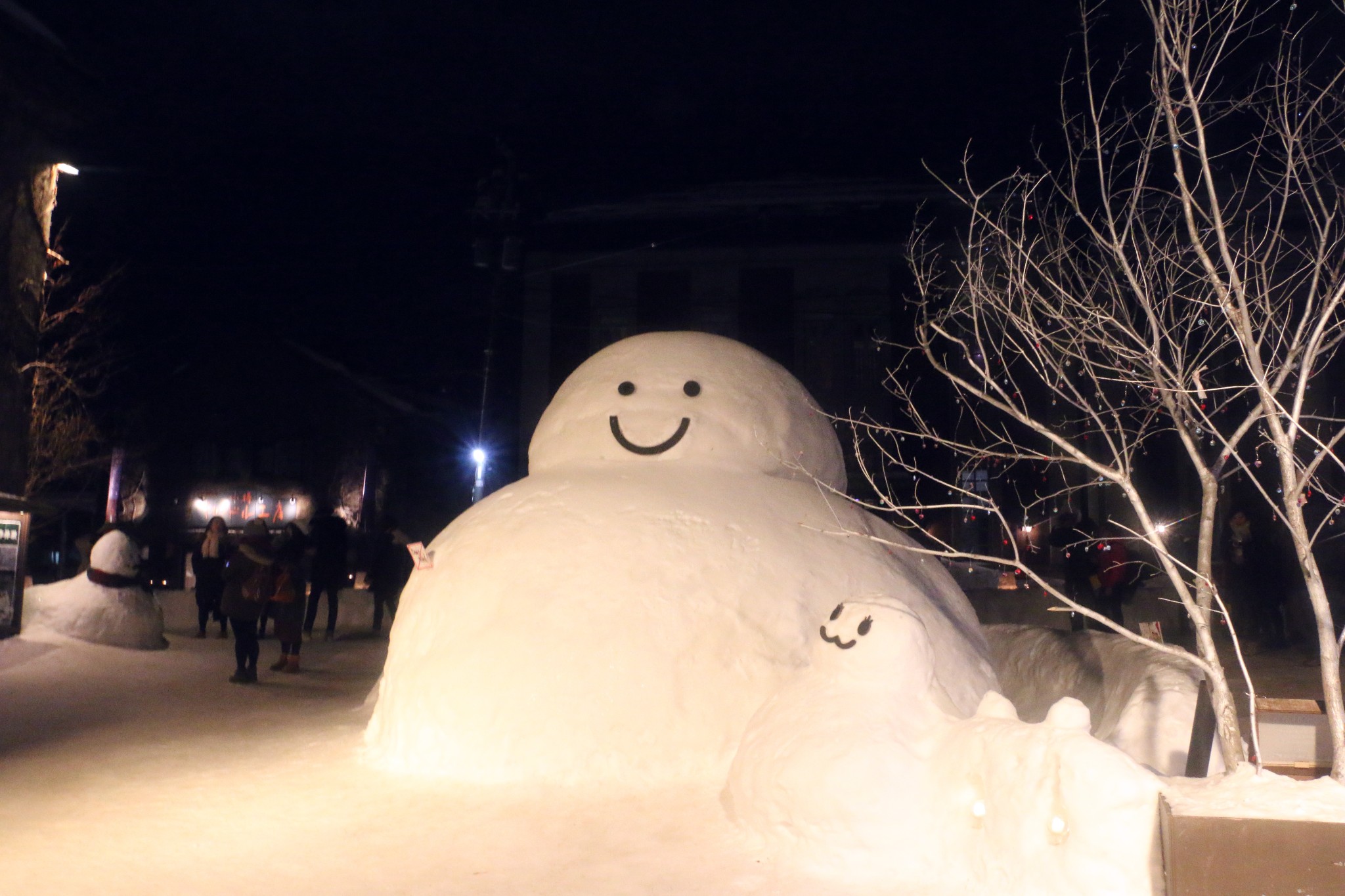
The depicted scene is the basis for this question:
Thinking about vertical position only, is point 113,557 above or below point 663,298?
below

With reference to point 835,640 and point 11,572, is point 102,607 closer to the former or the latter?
point 11,572

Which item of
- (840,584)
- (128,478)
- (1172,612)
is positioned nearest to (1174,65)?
(840,584)

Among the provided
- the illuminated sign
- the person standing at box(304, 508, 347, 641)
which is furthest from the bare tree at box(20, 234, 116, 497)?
the illuminated sign

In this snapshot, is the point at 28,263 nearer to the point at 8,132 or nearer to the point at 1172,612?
the point at 8,132

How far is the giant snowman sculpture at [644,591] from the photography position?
564 centimetres

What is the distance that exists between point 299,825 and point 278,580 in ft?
18.2

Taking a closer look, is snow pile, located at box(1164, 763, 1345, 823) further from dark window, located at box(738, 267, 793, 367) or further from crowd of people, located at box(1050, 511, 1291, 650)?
dark window, located at box(738, 267, 793, 367)

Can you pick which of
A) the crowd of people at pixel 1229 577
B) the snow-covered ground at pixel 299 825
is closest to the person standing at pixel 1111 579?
the crowd of people at pixel 1229 577

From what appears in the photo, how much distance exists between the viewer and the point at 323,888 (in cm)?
416

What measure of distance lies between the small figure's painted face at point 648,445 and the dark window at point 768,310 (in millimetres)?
12221

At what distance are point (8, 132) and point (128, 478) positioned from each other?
1323cm

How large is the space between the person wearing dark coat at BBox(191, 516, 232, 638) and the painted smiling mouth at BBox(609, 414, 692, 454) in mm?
7109

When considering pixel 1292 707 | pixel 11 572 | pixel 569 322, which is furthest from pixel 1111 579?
pixel 569 322

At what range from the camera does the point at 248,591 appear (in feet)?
31.4
